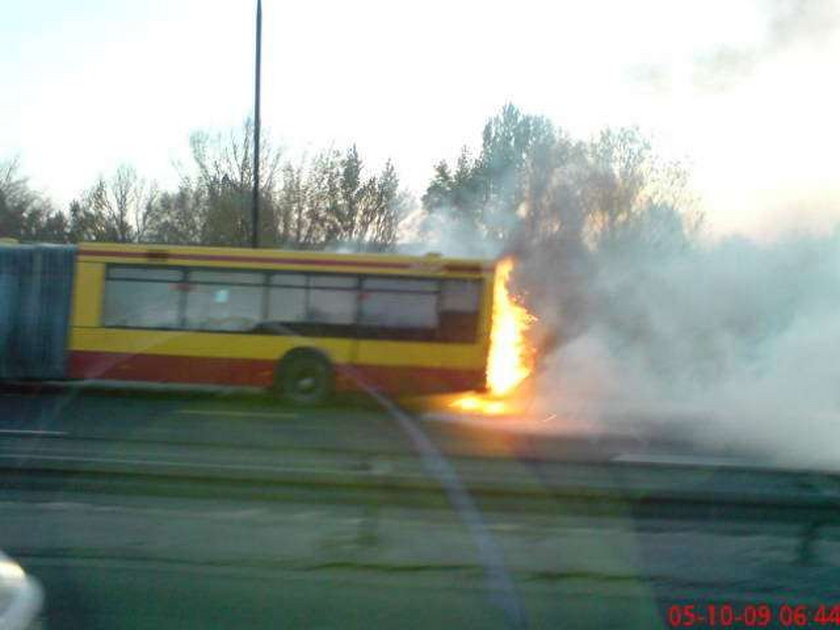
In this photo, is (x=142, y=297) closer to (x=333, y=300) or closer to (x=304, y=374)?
(x=304, y=374)

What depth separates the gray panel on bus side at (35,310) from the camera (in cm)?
1877

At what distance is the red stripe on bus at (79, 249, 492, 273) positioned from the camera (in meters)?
18.1

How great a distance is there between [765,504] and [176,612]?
444cm

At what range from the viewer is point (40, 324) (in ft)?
62.0

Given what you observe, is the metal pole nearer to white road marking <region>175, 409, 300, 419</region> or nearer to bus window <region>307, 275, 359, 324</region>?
bus window <region>307, 275, 359, 324</region>

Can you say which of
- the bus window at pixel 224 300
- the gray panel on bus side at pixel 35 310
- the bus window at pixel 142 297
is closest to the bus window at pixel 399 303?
the bus window at pixel 224 300

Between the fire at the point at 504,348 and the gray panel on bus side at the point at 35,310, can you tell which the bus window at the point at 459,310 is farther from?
the gray panel on bus side at the point at 35,310

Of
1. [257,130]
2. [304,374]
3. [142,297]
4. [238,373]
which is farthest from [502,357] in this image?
[257,130]

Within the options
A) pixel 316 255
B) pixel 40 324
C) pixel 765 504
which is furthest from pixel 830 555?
pixel 40 324

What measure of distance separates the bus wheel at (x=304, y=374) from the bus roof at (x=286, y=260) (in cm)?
145

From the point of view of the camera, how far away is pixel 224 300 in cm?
1838

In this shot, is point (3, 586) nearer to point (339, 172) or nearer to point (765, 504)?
point (765, 504)

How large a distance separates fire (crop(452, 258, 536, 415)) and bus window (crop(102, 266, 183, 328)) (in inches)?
200
